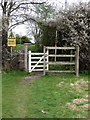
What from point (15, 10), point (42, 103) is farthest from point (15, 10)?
point (42, 103)

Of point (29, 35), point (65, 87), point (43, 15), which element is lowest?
point (65, 87)

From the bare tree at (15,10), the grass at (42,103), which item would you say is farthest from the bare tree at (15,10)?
the grass at (42,103)

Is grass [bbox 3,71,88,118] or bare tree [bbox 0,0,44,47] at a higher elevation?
bare tree [bbox 0,0,44,47]

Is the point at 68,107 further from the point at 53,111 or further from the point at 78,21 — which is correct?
the point at 78,21

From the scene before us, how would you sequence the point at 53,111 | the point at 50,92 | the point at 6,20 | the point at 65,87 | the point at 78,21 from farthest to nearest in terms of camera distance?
the point at 6,20 < the point at 78,21 < the point at 65,87 < the point at 50,92 < the point at 53,111

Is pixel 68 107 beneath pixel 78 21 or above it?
beneath

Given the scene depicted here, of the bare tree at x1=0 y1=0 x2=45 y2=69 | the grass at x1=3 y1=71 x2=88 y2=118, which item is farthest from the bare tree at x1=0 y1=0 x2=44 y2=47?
the grass at x1=3 y1=71 x2=88 y2=118

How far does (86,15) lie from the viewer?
12656 millimetres

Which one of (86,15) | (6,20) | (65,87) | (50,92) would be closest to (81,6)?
(86,15)

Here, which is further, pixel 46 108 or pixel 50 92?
pixel 50 92

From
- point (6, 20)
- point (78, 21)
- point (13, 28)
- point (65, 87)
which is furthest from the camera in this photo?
point (13, 28)

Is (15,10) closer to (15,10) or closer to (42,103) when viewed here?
(15,10)

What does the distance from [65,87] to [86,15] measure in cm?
565

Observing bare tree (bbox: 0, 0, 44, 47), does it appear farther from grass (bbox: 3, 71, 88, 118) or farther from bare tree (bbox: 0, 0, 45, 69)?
grass (bbox: 3, 71, 88, 118)
